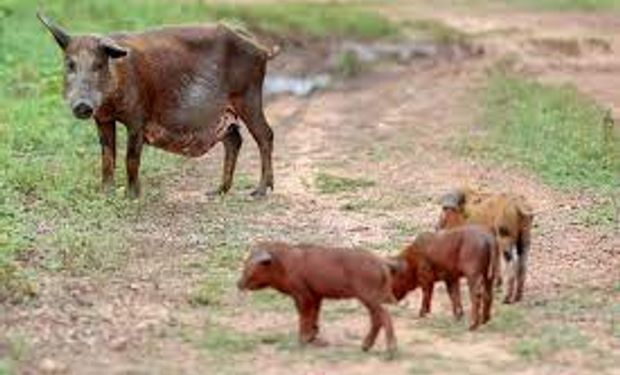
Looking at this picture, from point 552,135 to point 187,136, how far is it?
432 cm

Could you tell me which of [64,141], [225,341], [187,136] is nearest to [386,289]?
[225,341]

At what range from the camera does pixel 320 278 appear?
8.10 metres

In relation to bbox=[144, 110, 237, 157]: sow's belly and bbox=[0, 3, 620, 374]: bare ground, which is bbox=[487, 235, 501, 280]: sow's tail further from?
bbox=[144, 110, 237, 157]: sow's belly

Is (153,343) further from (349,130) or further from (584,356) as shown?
(349,130)

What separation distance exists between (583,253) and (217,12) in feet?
46.1

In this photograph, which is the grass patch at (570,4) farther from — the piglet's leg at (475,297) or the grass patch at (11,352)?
the grass patch at (11,352)

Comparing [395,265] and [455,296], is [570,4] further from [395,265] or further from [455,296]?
[395,265]

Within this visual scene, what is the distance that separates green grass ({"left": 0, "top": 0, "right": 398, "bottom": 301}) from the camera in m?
10.3

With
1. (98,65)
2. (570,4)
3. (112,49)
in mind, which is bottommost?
(98,65)

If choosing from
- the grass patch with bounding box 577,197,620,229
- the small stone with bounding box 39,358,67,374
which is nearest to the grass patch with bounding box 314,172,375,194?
the grass patch with bounding box 577,197,620,229

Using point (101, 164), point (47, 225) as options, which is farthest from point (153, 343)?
point (101, 164)

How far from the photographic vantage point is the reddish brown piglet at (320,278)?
8.07 metres

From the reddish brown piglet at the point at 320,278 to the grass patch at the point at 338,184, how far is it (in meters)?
5.36

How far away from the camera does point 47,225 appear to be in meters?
11.1
